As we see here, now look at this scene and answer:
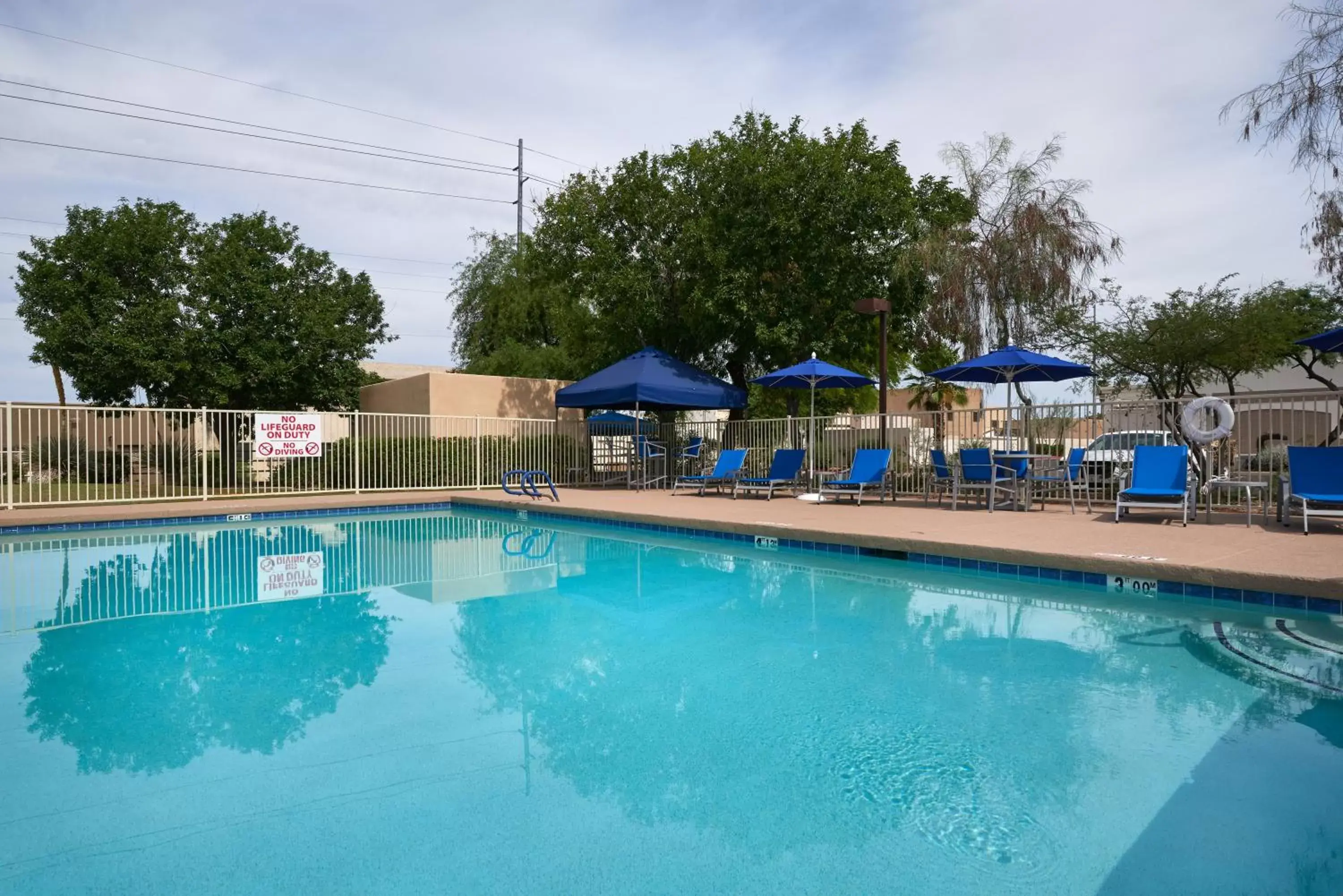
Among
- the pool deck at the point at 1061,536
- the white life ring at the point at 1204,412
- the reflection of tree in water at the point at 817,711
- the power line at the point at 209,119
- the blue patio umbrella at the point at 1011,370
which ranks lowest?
the reflection of tree in water at the point at 817,711

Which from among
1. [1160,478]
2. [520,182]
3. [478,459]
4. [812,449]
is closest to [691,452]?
[812,449]

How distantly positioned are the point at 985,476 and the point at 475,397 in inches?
489

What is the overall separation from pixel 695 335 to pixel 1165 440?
9.67 m

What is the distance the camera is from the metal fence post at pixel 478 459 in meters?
15.2

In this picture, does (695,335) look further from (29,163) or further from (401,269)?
(29,163)

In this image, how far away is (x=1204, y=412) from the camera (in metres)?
8.85

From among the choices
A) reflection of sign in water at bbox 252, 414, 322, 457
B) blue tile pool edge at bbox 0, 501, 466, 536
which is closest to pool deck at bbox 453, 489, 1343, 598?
blue tile pool edge at bbox 0, 501, 466, 536

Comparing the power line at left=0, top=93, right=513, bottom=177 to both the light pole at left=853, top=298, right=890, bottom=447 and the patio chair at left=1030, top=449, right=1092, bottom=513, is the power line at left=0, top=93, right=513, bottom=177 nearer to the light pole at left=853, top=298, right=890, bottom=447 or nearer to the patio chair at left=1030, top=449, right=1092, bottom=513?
the light pole at left=853, top=298, right=890, bottom=447

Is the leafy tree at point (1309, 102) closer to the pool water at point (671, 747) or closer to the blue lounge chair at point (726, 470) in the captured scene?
the blue lounge chair at point (726, 470)

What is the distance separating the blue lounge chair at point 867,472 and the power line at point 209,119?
21538 mm

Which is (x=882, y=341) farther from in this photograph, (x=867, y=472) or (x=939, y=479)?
(x=939, y=479)

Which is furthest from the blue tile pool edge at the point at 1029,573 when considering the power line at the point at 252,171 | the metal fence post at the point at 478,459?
the power line at the point at 252,171

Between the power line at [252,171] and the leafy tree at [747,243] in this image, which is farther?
the power line at [252,171]

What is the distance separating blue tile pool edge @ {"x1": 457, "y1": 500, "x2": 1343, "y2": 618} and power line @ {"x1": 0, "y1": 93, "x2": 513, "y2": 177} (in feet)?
64.8
